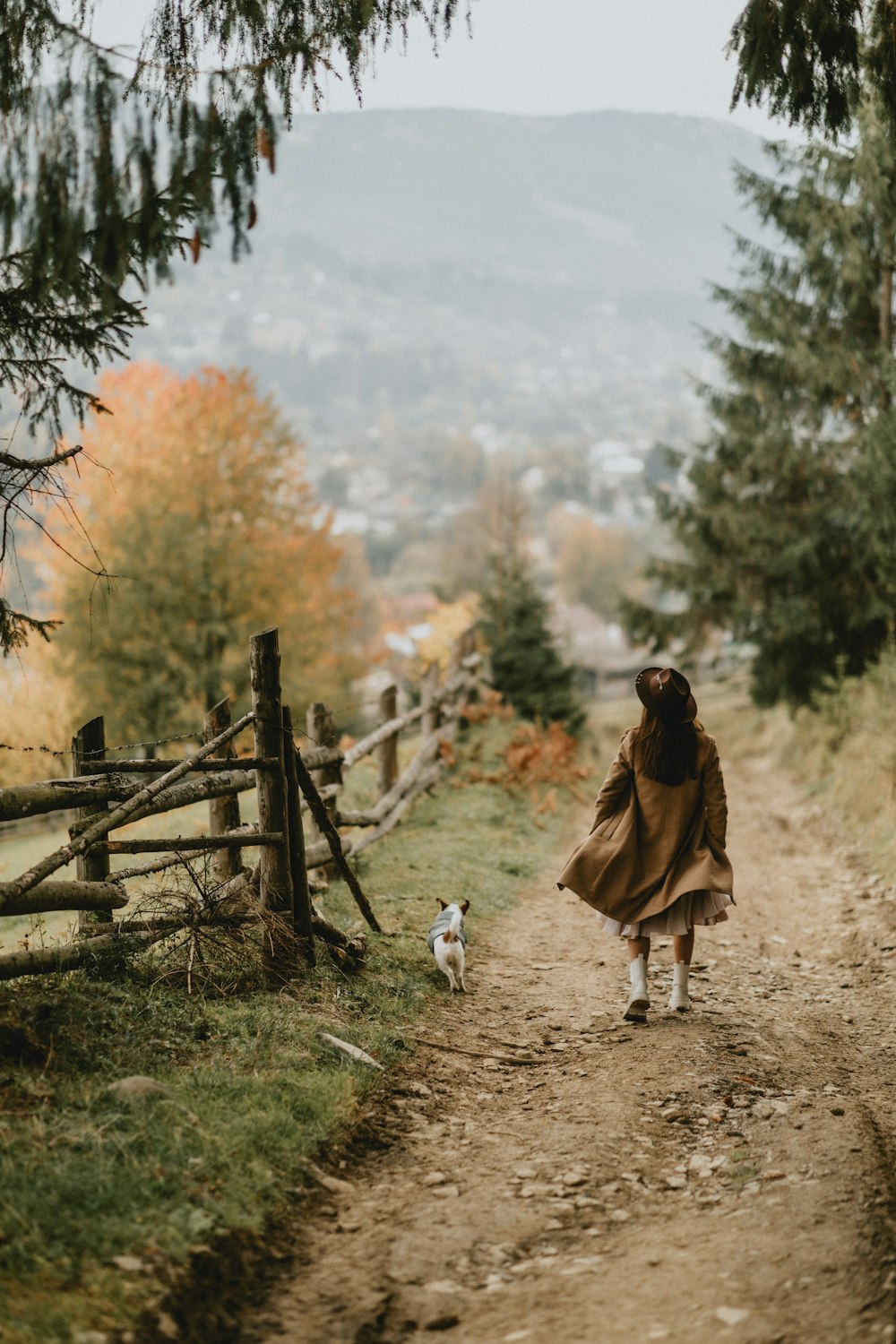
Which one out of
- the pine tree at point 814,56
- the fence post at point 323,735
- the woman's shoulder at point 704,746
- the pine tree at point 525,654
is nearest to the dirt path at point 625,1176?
the woman's shoulder at point 704,746

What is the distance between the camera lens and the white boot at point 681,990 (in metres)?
6.26

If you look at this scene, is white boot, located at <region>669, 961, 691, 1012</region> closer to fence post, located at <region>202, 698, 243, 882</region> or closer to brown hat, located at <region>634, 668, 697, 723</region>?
brown hat, located at <region>634, 668, 697, 723</region>

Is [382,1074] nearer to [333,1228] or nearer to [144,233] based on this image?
[333,1228]

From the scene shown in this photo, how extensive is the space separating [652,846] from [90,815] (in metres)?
3.15

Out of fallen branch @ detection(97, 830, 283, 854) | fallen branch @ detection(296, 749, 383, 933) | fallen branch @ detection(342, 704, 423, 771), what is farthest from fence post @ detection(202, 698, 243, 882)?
fallen branch @ detection(342, 704, 423, 771)

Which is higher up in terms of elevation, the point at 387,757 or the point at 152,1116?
the point at 387,757

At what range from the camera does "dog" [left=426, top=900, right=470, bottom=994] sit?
21.5ft

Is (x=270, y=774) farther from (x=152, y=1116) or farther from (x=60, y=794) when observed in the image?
(x=152, y=1116)

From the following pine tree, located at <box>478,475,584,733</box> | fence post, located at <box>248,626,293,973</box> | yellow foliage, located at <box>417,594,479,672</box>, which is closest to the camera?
fence post, located at <box>248,626,293,973</box>

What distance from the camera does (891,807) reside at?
10859mm

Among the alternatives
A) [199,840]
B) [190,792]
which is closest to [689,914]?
[199,840]

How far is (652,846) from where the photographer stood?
6195mm

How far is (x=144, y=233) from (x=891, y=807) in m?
9.27

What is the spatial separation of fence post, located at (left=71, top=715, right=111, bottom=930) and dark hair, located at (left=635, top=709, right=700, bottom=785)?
3.06 metres
